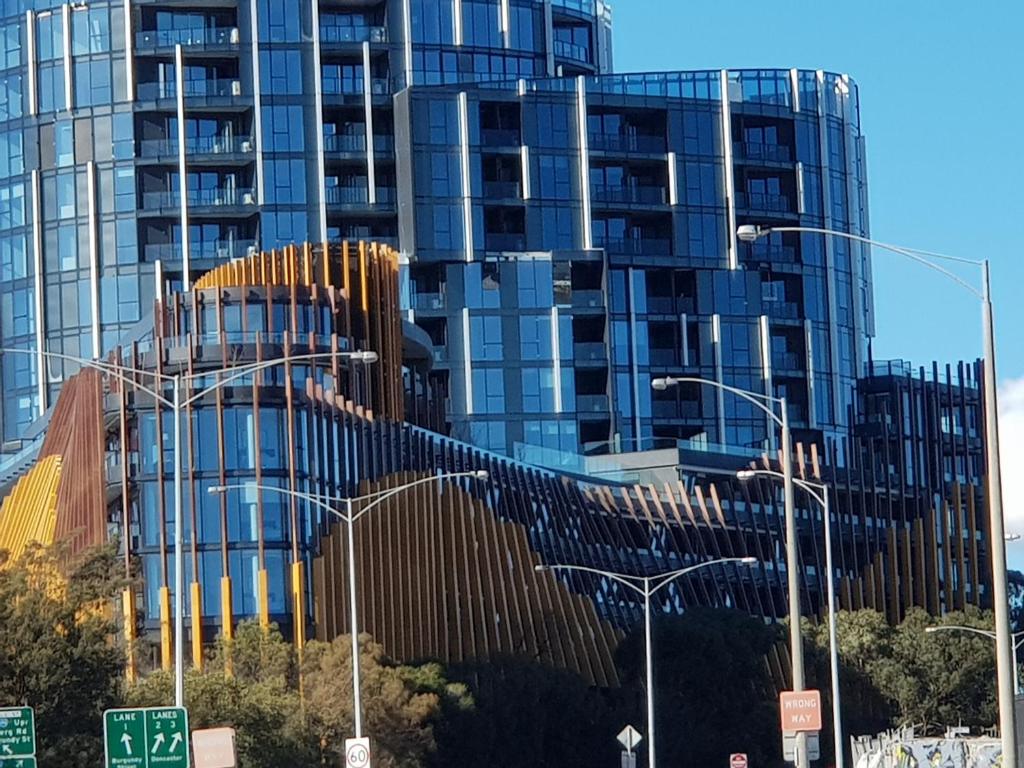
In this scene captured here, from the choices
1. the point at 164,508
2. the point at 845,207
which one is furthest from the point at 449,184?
the point at 164,508

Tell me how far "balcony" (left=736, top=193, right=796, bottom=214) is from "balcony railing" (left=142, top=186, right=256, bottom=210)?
28134 mm

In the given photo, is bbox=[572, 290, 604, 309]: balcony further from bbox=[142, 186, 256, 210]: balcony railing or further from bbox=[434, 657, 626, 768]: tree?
bbox=[434, 657, 626, 768]: tree

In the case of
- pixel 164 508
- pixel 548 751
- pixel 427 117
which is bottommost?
pixel 548 751

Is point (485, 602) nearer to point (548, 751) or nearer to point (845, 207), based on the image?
point (548, 751)

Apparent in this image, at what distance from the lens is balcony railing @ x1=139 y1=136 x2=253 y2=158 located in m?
142

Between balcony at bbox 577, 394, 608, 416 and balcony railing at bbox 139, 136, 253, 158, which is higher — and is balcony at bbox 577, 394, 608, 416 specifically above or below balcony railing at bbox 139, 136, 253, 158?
below

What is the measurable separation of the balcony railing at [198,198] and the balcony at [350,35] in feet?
33.5

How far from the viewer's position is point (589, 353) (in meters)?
140

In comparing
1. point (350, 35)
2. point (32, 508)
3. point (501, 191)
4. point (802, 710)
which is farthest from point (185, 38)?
point (802, 710)

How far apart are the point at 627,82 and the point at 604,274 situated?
11.6 meters

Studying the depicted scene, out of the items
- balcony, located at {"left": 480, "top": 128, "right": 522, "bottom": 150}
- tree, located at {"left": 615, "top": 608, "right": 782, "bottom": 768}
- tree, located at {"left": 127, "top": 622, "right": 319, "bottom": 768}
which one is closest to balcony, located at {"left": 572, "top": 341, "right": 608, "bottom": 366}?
balcony, located at {"left": 480, "top": 128, "right": 522, "bottom": 150}

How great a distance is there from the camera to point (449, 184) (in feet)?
462

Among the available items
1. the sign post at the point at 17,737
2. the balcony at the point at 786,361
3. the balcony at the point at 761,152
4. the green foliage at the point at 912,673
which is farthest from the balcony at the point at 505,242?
the sign post at the point at 17,737

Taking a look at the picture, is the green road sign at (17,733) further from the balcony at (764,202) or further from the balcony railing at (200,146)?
the balcony at (764,202)
